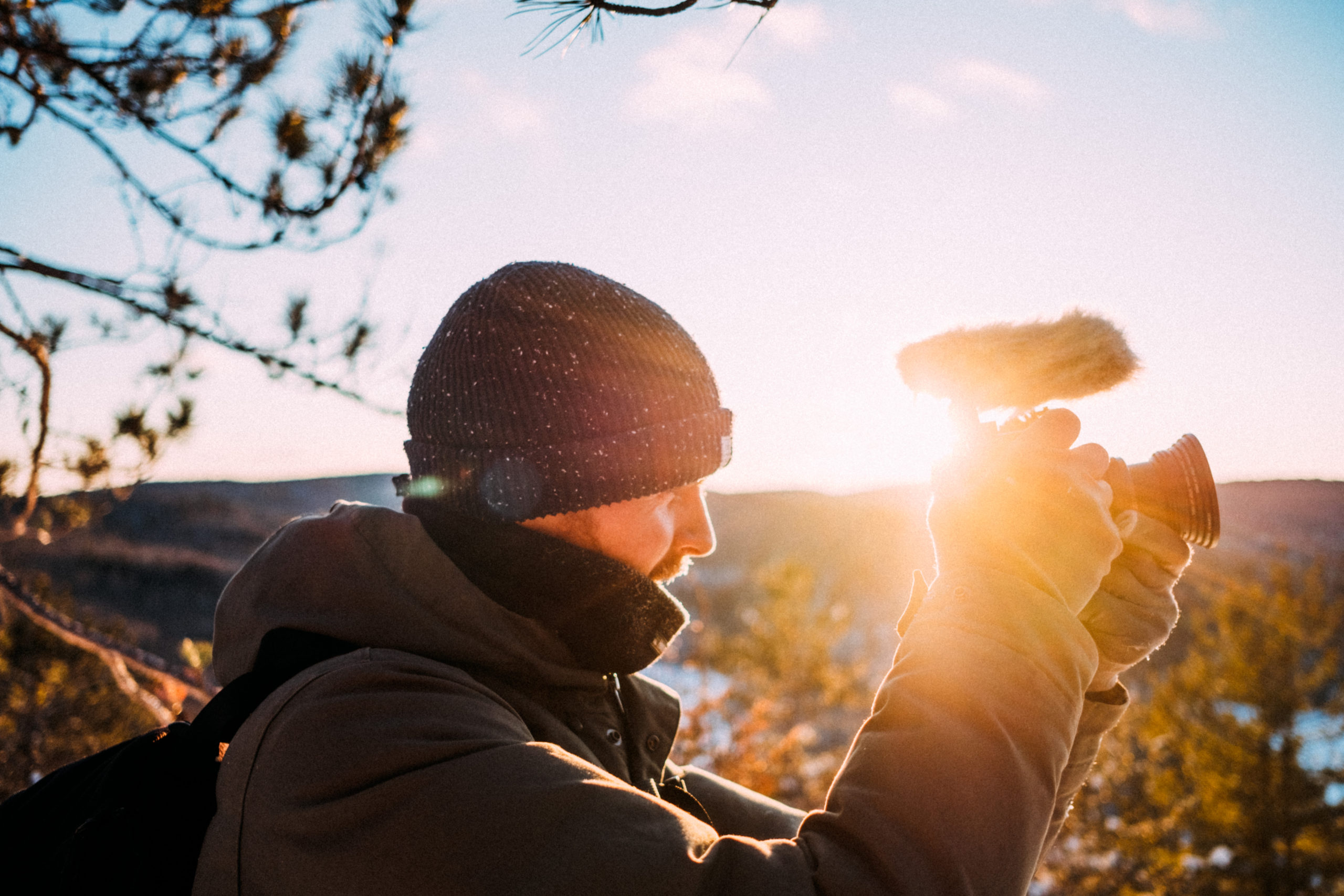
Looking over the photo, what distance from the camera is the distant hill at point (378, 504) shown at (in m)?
6.04

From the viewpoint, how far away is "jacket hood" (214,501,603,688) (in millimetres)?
959

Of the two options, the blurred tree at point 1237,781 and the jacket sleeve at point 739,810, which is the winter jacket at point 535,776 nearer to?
the jacket sleeve at point 739,810

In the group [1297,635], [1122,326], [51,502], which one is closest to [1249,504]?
[1297,635]

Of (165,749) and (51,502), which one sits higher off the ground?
(165,749)

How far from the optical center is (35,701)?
367cm

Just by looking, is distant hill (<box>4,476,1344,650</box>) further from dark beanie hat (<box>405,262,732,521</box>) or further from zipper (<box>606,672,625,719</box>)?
zipper (<box>606,672,625,719</box>)

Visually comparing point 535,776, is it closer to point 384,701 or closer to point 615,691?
point 384,701

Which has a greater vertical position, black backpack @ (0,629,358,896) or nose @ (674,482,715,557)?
black backpack @ (0,629,358,896)

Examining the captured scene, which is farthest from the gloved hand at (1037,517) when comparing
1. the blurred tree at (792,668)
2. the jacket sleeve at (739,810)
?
the blurred tree at (792,668)

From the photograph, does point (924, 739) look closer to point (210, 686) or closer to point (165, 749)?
point (165, 749)

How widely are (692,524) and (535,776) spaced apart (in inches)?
25.6

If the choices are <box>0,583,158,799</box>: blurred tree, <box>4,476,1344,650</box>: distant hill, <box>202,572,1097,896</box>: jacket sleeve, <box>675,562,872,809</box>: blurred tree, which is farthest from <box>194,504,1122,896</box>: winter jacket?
<box>675,562,872,809</box>: blurred tree

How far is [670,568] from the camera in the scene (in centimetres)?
131

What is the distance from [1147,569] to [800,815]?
0.85 metres
